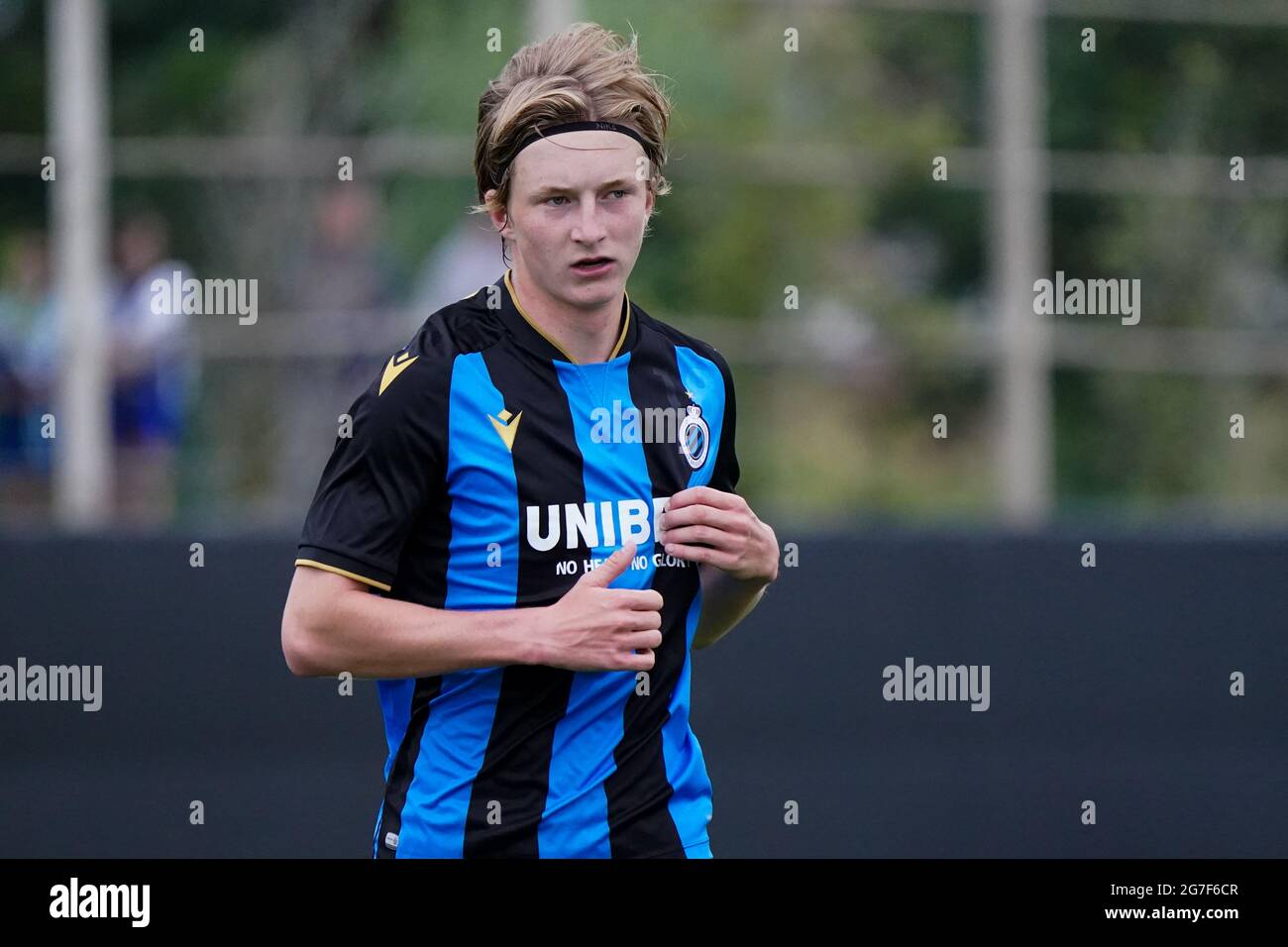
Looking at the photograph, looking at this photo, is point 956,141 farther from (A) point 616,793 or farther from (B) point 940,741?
(A) point 616,793

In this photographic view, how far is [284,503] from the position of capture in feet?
33.7

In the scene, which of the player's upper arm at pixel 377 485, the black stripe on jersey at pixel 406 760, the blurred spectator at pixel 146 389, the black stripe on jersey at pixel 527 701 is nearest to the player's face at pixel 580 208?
the black stripe on jersey at pixel 527 701

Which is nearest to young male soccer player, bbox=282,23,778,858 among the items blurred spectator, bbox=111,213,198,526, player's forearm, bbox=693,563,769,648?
player's forearm, bbox=693,563,769,648

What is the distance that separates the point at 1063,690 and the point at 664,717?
4461 millimetres

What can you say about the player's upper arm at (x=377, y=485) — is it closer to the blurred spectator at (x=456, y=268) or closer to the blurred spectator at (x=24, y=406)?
the blurred spectator at (x=456, y=268)

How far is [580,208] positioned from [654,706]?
1.10 m

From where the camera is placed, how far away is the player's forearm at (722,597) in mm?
3910

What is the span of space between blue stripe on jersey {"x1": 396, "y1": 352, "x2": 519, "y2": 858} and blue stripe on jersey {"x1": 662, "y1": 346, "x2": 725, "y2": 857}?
0.45 m

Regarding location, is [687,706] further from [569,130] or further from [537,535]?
[569,130]

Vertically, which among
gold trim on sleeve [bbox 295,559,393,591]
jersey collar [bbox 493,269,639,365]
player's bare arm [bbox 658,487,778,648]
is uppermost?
jersey collar [bbox 493,269,639,365]

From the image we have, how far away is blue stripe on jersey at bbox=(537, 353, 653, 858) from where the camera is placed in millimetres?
3568

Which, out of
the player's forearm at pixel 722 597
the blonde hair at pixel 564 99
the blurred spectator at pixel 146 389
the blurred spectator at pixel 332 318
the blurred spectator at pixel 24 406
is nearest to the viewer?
the blonde hair at pixel 564 99

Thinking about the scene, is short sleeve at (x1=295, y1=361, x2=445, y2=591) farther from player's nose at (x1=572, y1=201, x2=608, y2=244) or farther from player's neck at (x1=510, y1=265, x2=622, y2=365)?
player's nose at (x1=572, y1=201, x2=608, y2=244)
